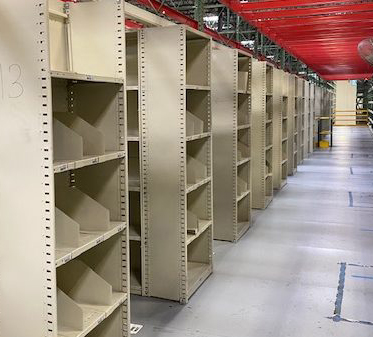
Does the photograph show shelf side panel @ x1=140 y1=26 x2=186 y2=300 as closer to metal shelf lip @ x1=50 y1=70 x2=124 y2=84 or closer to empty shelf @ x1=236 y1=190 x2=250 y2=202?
metal shelf lip @ x1=50 y1=70 x2=124 y2=84

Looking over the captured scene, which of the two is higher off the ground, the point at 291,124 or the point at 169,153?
the point at 291,124

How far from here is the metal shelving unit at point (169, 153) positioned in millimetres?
3953

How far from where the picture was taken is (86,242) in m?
2.57

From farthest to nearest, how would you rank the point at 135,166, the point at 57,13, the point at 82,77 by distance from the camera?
the point at 135,166 < the point at 57,13 < the point at 82,77

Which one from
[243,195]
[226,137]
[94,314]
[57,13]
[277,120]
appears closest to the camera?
[94,314]

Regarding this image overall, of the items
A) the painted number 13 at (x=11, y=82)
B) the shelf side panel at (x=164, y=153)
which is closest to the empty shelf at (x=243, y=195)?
the shelf side panel at (x=164, y=153)

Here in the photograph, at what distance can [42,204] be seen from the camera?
220cm

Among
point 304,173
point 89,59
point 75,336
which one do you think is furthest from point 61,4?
point 304,173

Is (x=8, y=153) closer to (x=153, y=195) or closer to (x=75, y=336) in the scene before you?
(x=75, y=336)

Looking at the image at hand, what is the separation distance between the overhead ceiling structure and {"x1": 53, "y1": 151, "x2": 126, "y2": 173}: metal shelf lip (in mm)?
4156

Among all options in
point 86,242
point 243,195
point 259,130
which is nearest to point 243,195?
point 243,195

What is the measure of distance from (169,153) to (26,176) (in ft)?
6.39

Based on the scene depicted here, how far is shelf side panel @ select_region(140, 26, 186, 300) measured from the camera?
3943mm

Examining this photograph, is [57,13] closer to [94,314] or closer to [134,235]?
[94,314]
